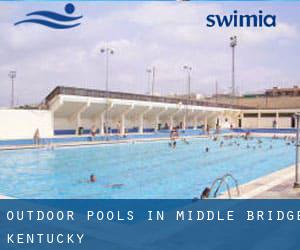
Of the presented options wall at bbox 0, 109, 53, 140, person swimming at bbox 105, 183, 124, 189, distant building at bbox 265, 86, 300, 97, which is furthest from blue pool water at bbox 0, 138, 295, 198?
distant building at bbox 265, 86, 300, 97

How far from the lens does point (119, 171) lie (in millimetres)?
13602

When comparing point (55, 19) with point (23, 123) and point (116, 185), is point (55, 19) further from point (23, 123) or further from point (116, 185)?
point (116, 185)

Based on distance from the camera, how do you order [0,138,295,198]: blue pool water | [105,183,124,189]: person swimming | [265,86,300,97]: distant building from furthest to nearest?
1. [265,86,300,97]: distant building
2. [105,183,124,189]: person swimming
3. [0,138,295,198]: blue pool water

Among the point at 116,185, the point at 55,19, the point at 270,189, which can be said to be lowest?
the point at 116,185

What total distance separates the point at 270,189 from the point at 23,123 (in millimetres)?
19356

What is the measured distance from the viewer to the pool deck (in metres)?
7.01

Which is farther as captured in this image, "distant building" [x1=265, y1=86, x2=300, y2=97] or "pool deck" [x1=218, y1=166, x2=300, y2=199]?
"distant building" [x1=265, y1=86, x2=300, y2=97]

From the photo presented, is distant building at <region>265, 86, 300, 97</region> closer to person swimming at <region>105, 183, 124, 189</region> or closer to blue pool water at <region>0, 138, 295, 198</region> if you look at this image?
blue pool water at <region>0, 138, 295, 198</region>

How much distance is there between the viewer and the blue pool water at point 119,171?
1022 centimetres

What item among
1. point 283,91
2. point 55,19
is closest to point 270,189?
point 55,19

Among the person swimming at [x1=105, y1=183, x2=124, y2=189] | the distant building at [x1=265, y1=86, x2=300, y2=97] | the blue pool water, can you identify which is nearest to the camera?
the blue pool water

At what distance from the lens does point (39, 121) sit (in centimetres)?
2464

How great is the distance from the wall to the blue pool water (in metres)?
4.58

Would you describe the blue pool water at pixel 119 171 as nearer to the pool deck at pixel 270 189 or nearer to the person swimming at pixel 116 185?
the person swimming at pixel 116 185
